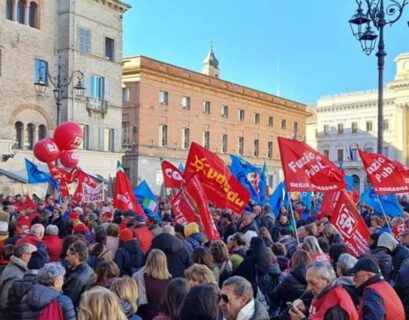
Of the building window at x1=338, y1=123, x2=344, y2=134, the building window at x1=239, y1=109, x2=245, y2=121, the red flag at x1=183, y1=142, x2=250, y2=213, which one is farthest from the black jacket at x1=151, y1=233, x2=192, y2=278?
the building window at x1=338, y1=123, x2=344, y2=134

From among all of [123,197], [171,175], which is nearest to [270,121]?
[171,175]

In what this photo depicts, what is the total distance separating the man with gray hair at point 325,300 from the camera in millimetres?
4664

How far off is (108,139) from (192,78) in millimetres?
11941

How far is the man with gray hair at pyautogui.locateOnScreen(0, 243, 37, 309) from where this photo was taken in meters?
6.54

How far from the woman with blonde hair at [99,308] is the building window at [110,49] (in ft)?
121

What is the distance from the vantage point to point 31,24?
35156 mm

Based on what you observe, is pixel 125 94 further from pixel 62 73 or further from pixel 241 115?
pixel 241 115

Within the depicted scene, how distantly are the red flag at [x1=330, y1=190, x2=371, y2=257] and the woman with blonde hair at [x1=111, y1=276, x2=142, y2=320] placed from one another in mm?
5046

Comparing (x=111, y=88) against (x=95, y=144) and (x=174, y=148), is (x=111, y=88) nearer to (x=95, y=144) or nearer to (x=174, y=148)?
(x=95, y=144)

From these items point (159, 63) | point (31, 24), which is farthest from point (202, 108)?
point (31, 24)

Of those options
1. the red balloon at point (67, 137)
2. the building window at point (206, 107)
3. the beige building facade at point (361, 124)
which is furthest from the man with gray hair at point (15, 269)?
the beige building facade at point (361, 124)

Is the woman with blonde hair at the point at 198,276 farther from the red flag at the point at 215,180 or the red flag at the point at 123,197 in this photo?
the red flag at the point at 123,197

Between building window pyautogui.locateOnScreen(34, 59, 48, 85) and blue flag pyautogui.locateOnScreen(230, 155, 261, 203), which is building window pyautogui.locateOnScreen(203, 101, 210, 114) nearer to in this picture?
building window pyautogui.locateOnScreen(34, 59, 48, 85)

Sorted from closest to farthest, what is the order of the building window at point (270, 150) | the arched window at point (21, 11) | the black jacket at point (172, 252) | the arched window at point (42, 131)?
the black jacket at point (172, 252), the arched window at point (21, 11), the arched window at point (42, 131), the building window at point (270, 150)
